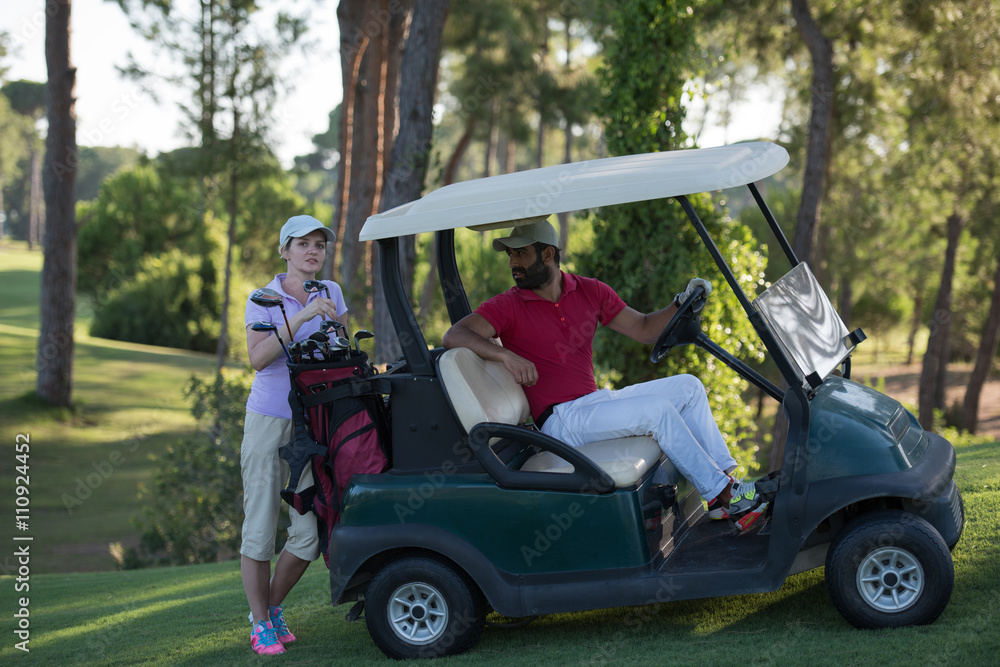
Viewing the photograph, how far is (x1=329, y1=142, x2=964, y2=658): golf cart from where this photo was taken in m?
3.15

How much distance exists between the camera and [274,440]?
3.67 metres

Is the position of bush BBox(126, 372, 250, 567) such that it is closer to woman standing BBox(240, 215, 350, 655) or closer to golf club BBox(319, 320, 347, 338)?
woman standing BBox(240, 215, 350, 655)

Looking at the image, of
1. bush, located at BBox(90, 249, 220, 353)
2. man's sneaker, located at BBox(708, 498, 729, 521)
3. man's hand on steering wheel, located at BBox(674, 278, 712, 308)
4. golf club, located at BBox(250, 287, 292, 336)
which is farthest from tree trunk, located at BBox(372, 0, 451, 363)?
bush, located at BBox(90, 249, 220, 353)

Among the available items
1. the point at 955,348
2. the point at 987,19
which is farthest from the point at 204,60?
the point at 955,348

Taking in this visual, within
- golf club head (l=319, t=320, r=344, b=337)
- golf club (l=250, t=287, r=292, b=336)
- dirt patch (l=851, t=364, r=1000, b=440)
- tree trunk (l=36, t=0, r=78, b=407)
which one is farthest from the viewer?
dirt patch (l=851, t=364, r=1000, b=440)

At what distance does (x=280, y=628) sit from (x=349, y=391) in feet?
3.87

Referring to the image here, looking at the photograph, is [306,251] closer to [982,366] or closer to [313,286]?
[313,286]

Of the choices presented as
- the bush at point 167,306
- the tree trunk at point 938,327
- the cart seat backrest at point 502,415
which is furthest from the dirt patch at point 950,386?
the bush at point 167,306

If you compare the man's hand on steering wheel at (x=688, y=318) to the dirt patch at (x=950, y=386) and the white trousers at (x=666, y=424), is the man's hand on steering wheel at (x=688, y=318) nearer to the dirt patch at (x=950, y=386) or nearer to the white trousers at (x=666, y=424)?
the white trousers at (x=666, y=424)

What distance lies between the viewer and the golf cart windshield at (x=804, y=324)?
3.32m

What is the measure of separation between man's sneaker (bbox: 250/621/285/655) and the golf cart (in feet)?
1.33

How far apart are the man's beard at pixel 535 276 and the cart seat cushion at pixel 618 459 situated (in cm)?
83

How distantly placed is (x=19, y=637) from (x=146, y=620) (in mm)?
601

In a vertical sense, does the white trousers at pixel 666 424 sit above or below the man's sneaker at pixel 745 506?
above
